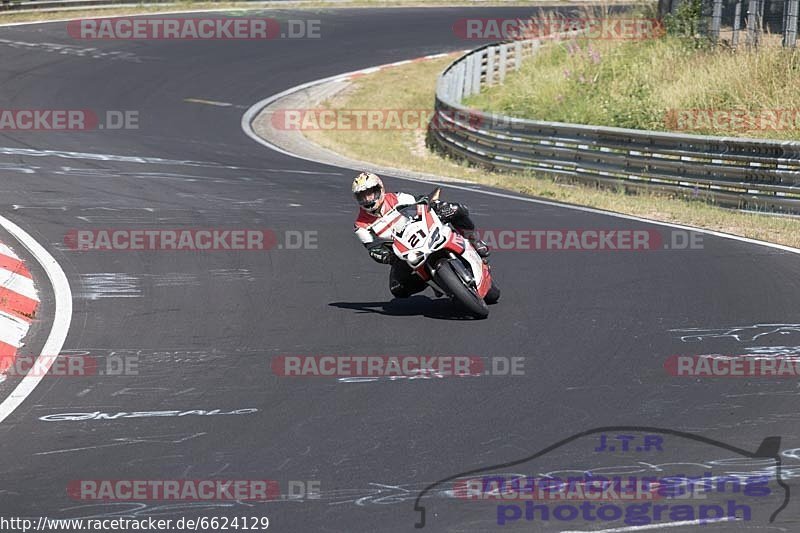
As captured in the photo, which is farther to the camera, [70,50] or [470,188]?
[70,50]

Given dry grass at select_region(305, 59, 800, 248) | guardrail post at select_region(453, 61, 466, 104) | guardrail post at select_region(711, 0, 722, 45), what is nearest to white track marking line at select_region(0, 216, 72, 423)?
dry grass at select_region(305, 59, 800, 248)

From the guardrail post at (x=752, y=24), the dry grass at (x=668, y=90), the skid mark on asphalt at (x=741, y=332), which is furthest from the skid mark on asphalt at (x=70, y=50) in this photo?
the skid mark on asphalt at (x=741, y=332)

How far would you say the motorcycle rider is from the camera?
10.3 metres

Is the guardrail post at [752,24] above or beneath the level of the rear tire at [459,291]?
above

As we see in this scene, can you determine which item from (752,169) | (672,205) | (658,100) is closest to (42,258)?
(672,205)

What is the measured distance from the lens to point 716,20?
25.2 metres

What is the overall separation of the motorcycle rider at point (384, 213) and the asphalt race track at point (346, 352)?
0.30 metres

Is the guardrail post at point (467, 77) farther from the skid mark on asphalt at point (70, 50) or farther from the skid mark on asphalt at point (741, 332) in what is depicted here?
the skid mark on asphalt at point (741, 332)

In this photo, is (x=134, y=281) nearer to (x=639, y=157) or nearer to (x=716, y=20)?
(x=639, y=157)

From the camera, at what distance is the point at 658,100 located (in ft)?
75.5

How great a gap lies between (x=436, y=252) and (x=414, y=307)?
85cm

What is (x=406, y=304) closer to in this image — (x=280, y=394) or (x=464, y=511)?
(x=280, y=394)

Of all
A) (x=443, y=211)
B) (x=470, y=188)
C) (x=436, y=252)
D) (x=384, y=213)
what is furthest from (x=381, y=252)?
(x=470, y=188)

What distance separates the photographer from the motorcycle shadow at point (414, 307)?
10828 mm
